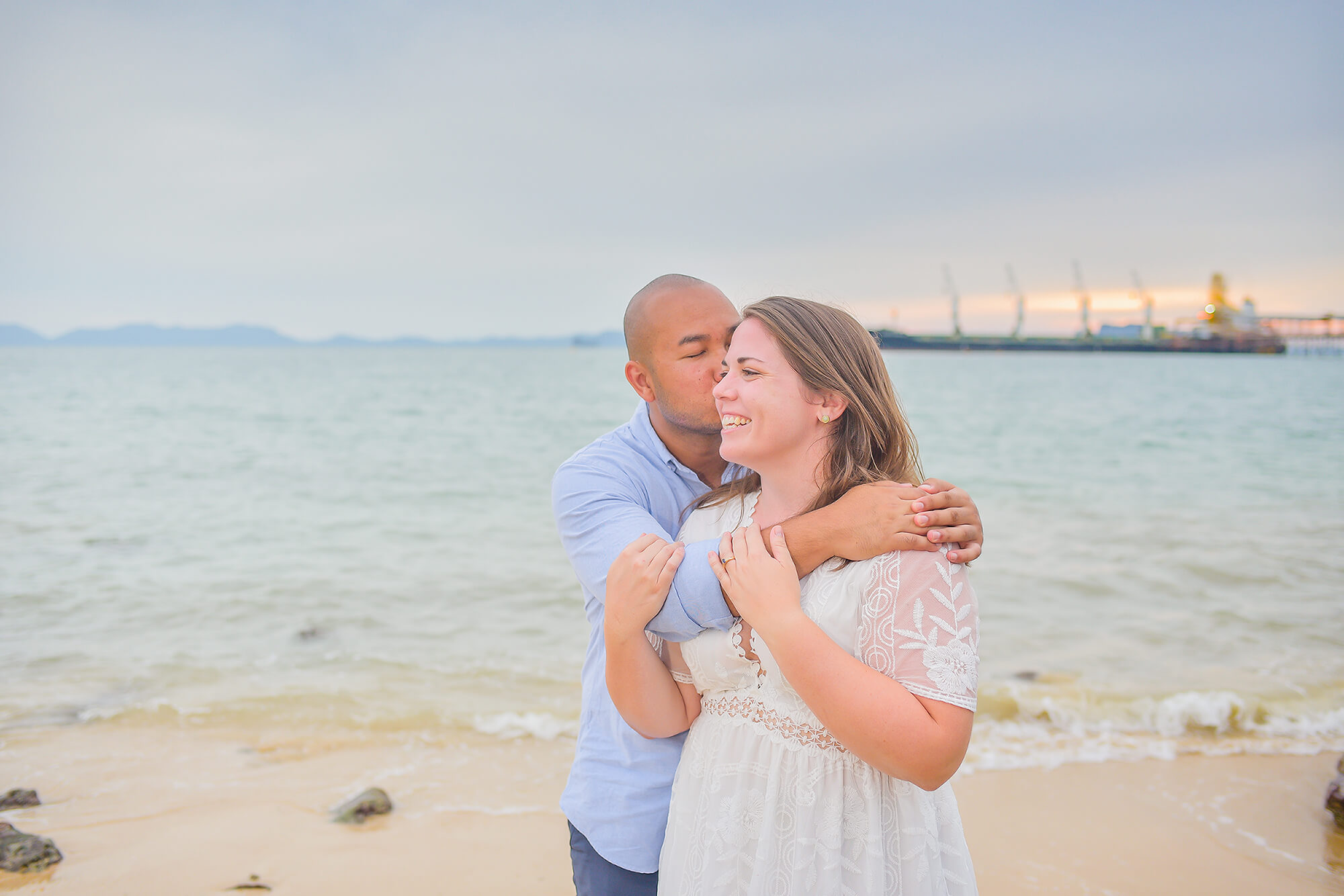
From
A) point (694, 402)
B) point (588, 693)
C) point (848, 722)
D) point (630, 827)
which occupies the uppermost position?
point (694, 402)

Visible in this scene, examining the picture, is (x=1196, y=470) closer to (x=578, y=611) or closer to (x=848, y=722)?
(x=578, y=611)

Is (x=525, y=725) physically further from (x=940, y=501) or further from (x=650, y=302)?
(x=940, y=501)

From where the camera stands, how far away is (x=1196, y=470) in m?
18.7

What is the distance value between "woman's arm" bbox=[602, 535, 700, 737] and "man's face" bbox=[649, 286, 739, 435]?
0.64m

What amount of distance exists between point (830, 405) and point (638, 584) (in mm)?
653

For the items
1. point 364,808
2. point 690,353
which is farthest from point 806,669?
point 364,808

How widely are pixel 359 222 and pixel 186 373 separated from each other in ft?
91.9

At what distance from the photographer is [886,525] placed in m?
1.76

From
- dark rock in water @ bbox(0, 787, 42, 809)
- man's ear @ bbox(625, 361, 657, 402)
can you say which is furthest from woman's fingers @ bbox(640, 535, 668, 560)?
dark rock in water @ bbox(0, 787, 42, 809)

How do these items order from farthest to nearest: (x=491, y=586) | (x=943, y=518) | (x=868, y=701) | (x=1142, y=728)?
(x=491, y=586), (x=1142, y=728), (x=943, y=518), (x=868, y=701)

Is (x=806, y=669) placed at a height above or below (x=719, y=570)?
below

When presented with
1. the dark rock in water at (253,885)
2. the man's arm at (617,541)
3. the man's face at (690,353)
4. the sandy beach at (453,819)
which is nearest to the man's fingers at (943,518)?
the man's arm at (617,541)

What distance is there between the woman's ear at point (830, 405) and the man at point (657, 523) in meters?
0.23

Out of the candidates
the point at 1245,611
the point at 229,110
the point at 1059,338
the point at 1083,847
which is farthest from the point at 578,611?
the point at 1059,338
